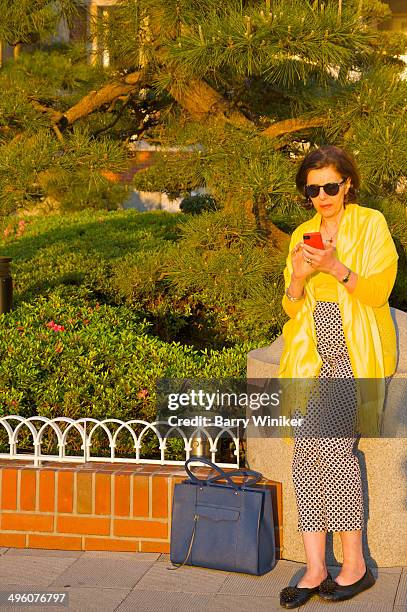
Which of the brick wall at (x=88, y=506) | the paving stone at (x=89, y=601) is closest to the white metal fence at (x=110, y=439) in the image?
the brick wall at (x=88, y=506)

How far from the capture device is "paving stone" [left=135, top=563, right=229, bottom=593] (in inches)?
182

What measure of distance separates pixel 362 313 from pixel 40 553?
1.98 meters

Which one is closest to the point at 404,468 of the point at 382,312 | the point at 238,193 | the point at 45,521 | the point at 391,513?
the point at 391,513

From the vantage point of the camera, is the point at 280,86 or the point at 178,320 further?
the point at 178,320

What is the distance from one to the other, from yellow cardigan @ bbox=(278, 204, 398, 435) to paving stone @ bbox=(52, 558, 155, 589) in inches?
40.9

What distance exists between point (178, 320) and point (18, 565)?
3823 millimetres

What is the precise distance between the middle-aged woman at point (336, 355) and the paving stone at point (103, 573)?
0.74m

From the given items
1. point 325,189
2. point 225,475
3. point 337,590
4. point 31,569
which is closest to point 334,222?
point 325,189

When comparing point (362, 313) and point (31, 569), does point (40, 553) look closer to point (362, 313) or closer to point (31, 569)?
point (31, 569)

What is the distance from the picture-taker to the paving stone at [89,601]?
4387 millimetres

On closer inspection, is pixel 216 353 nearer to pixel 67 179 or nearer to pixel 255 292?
pixel 255 292

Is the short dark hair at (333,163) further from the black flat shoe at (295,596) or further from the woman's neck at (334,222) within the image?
the black flat shoe at (295,596)

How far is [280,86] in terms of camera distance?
7328mm

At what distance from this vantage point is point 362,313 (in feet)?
14.4
